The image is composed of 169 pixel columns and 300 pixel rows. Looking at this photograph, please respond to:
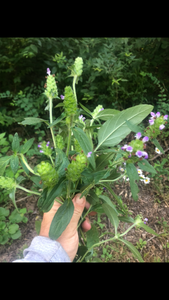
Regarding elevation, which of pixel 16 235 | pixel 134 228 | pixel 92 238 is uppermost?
pixel 92 238

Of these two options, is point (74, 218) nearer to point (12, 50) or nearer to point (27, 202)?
point (27, 202)

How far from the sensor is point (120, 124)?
778mm

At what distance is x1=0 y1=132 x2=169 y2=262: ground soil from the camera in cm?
132

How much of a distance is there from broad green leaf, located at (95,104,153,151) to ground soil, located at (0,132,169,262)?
69 centimetres

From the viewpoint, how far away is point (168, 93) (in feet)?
5.91

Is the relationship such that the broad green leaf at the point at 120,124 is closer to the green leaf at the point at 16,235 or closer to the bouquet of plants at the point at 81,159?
the bouquet of plants at the point at 81,159

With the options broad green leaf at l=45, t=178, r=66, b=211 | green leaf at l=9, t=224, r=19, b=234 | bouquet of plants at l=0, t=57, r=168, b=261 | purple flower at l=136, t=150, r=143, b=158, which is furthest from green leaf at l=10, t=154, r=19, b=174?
green leaf at l=9, t=224, r=19, b=234

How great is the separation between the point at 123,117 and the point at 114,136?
3.5 inches

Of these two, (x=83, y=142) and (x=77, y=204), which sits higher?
(x=83, y=142)

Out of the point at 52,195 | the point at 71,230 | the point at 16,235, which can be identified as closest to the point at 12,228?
the point at 16,235

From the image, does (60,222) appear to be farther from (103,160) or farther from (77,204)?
(103,160)

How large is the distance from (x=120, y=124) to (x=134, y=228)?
3.27 ft

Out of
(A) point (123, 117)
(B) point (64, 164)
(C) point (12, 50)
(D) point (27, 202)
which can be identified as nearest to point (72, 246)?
(B) point (64, 164)

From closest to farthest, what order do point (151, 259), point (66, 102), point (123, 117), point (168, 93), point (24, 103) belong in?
point (66, 102), point (123, 117), point (151, 259), point (24, 103), point (168, 93)
